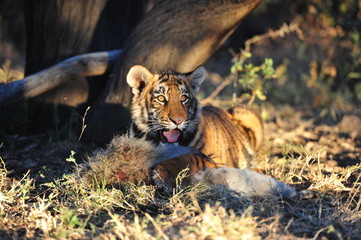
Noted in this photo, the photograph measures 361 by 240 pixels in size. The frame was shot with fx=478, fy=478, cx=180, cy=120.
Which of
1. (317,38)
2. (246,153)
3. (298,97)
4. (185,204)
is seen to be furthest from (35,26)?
(317,38)

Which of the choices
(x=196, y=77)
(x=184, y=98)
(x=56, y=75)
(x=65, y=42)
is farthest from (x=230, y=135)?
(x=65, y=42)

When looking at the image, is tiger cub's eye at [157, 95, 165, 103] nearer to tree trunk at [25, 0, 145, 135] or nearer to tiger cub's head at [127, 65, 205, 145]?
tiger cub's head at [127, 65, 205, 145]

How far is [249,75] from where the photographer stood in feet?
19.9

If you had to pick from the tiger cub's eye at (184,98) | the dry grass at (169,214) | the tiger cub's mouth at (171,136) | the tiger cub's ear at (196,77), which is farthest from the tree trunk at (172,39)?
the dry grass at (169,214)

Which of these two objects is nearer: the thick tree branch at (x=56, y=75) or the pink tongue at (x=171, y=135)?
the pink tongue at (x=171, y=135)

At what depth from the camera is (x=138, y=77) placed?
4.50 meters

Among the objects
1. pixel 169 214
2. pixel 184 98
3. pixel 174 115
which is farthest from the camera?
pixel 184 98

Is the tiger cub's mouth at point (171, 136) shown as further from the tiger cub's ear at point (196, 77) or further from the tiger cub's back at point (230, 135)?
the tiger cub's ear at point (196, 77)

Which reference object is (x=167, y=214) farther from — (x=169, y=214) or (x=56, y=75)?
(x=56, y=75)

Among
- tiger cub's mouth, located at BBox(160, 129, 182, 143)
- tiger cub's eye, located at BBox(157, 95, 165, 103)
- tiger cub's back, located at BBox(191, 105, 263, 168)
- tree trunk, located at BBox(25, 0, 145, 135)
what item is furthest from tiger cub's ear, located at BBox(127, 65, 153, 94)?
tree trunk, located at BBox(25, 0, 145, 135)

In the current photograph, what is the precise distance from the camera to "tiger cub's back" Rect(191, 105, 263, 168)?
15.4 ft

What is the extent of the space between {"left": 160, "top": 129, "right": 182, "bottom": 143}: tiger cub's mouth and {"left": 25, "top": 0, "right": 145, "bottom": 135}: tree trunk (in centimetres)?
211

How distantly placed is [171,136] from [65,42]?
254 cm

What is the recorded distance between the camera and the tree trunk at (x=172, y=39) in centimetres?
523
